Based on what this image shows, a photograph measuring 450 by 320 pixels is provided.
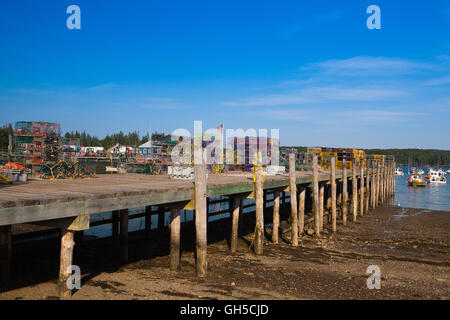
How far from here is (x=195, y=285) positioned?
36.1ft

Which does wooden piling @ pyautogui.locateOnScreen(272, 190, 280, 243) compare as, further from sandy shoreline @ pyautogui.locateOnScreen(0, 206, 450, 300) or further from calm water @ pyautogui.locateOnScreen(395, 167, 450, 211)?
calm water @ pyautogui.locateOnScreen(395, 167, 450, 211)

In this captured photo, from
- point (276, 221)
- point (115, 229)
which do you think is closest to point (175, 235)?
point (115, 229)

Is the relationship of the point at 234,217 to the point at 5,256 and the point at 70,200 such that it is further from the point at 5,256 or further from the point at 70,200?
the point at 70,200

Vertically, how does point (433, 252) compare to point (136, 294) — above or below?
below

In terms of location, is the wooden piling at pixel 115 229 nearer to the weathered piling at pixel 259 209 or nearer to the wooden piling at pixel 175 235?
the wooden piling at pixel 175 235

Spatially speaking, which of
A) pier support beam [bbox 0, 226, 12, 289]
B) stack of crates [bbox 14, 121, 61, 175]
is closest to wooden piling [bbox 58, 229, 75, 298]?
pier support beam [bbox 0, 226, 12, 289]

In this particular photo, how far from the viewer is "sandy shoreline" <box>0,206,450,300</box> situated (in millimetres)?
10320

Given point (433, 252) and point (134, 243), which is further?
point (433, 252)

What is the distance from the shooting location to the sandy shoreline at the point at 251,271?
33.9 ft

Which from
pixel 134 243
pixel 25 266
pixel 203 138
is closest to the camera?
pixel 25 266

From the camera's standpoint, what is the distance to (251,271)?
13008mm
